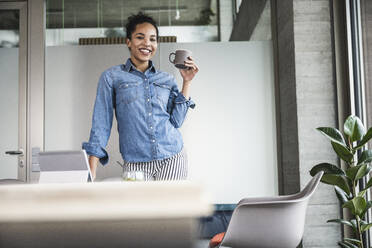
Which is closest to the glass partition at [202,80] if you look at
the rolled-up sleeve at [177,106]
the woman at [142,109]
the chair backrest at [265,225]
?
the rolled-up sleeve at [177,106]

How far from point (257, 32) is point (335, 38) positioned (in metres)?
0.81

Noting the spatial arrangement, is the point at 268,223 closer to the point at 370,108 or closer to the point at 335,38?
the point at 370,108

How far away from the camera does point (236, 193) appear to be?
3662mm

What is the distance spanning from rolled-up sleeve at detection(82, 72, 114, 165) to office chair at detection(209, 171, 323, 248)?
0.66m

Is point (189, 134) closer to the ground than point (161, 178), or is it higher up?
higher up

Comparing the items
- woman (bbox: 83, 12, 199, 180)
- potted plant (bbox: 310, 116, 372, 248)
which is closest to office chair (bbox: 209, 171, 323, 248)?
woman (bbox: 83, 12, 199, 180)

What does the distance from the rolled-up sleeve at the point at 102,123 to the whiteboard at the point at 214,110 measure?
5.32ft

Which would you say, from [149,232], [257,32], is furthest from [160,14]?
[149,232]

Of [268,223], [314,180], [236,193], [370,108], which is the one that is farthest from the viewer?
[236,193]

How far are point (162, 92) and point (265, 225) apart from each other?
924 mm

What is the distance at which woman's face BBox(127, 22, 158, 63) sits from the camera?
2121 mm

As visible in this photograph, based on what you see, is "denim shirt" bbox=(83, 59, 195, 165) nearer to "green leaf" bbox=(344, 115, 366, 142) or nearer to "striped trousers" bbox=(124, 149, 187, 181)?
"striped trousers" bbox=(124, 149, 187, 181)

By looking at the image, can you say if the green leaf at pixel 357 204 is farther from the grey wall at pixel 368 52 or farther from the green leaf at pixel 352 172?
the grey wall at pixel 368 52

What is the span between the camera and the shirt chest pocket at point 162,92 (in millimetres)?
2205
